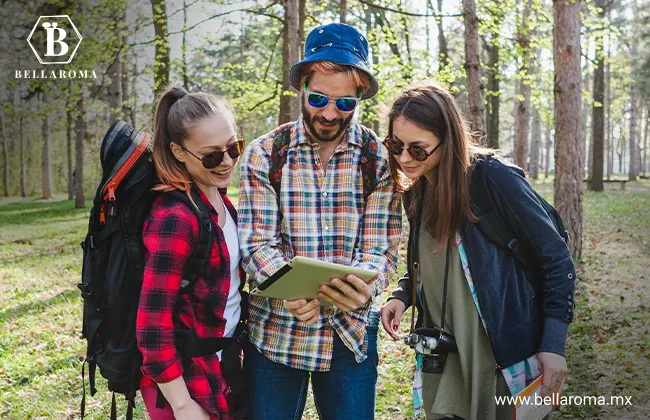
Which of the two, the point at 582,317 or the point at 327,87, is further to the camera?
the point at 582,317

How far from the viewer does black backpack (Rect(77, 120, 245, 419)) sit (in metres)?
2.03

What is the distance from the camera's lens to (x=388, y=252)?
2361mm

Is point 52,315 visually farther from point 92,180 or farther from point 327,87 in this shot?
point 92,180

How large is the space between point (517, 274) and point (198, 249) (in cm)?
132

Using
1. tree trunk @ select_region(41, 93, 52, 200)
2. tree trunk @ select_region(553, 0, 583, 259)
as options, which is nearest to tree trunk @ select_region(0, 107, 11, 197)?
tree trunk @ select_region(41, 93, 52, 200)

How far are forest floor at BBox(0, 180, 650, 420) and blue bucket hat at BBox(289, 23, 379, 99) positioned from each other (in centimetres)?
329

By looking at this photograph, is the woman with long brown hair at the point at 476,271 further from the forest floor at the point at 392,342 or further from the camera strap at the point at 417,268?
the forest floor at the point at 392,342

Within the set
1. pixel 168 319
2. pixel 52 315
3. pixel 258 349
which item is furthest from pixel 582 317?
pixel 52 315

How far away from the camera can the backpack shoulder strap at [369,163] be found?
2377mm

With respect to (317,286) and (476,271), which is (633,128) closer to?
(476,271)

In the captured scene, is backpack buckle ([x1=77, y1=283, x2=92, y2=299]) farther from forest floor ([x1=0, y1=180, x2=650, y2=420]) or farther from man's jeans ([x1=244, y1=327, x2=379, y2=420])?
forest floor ([x1=0, y1=180, x2=650, y2=420])

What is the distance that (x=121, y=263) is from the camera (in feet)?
6.64

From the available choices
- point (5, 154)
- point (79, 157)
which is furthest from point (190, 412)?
point (5, 154)

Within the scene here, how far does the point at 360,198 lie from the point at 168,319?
0.95 meters
